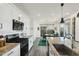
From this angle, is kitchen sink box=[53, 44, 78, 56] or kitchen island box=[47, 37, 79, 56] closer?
kitchen island box=[47, 37, 79, 56]

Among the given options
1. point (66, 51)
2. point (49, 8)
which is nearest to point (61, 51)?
point (66, 51)

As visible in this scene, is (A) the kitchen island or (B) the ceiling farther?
(B) the ceiling

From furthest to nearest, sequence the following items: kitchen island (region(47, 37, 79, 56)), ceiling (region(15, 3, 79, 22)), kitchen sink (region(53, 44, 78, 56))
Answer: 1. ceiling (region(15, 3, 79, 22))
2. kitchen sink (region(53, 44, 78, 56))
3. kitchen island (region(47, 37, 79, 56))

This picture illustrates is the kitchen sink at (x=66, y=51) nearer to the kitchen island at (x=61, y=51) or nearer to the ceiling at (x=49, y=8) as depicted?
the kitchen island at (x=61, y=51)

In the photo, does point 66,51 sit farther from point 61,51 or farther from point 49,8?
point 49,8

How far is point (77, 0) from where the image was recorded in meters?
1.19

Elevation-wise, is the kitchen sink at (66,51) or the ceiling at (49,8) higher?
the ceiling at (49,8)

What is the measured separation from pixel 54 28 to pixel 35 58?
4.12 m

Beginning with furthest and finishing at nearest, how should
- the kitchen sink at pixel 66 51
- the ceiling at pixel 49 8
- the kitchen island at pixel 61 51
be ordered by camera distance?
the ceiling at pixel 49 8, the kitchen sink at pixel 66 51, the kitchen island at pixel 61 51

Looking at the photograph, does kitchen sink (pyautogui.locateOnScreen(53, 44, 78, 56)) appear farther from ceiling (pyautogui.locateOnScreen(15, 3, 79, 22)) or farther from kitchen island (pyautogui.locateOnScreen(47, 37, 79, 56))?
ceiling (pyautogui.locateOnScreen(15, 3, 79, 22))

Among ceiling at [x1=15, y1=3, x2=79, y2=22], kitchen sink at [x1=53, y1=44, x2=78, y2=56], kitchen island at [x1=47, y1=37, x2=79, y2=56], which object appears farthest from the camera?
ceiling at [x1=15, y1=3, x2=79, y2=22]

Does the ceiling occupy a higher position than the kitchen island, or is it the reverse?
the ceiling

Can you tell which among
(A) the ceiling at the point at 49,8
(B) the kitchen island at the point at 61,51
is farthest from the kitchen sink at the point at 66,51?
(A) the ceiling at the point at 49,8

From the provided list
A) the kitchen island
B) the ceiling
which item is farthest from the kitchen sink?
the ceiling
